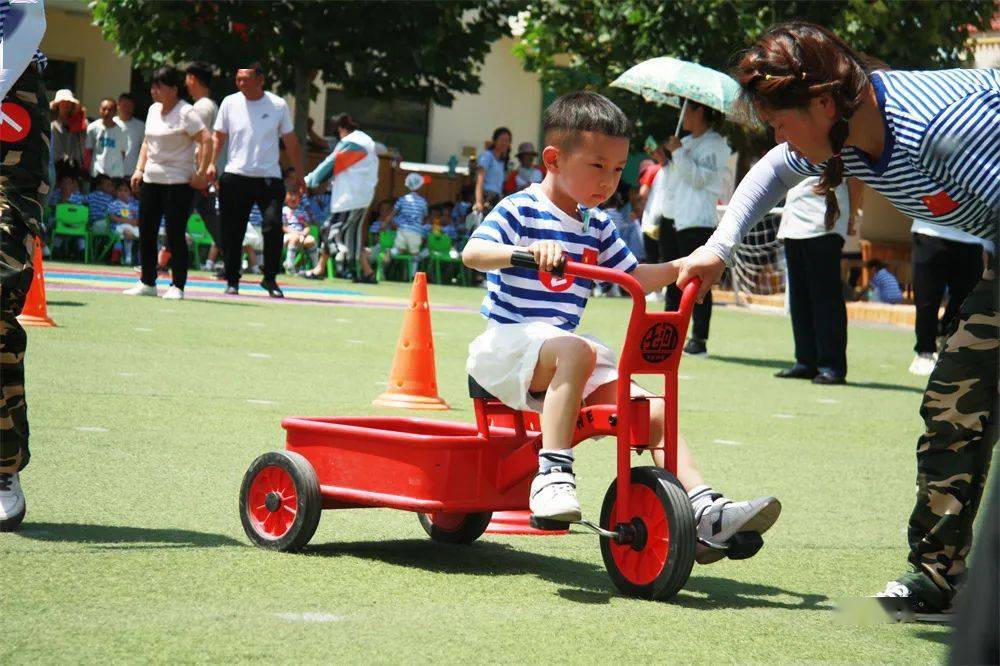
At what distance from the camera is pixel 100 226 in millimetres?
19938

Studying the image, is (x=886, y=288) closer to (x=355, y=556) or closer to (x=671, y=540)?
(x=355, y=556)

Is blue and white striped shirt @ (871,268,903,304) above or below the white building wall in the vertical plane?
below

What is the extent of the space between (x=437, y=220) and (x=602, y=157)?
1834cm

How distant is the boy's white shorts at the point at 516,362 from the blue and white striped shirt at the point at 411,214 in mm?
17518

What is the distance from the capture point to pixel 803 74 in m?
3.58

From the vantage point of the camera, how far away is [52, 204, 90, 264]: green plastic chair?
1947cm

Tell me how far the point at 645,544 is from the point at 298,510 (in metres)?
1.06

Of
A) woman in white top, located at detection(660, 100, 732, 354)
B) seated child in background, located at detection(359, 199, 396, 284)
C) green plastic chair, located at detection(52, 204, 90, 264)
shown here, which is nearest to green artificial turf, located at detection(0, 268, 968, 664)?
woman in white top, located at detection(660, 100, 732, 354)

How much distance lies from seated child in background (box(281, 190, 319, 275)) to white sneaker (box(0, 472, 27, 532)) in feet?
54.3

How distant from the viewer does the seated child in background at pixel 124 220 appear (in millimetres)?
19766

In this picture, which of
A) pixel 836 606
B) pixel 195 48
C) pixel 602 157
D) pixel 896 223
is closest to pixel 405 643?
pixel 836 606

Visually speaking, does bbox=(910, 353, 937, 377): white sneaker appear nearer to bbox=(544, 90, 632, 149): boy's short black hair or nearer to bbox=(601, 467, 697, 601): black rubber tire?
bbox=(544, 90, 632, 149): boy's short black hair

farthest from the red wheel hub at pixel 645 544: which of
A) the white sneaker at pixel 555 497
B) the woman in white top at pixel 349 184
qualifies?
the woman in white top at pixel 349 184

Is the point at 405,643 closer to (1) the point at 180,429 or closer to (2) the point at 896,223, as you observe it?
(1) the point at 180,429
